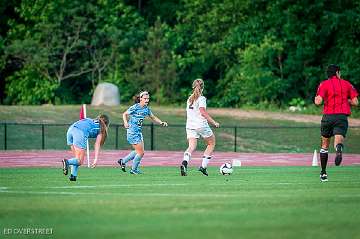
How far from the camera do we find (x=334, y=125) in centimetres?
2075

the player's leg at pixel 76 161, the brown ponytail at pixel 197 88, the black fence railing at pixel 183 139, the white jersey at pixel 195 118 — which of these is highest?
the brown ponytail at pixel 197 88

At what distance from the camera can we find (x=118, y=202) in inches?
584

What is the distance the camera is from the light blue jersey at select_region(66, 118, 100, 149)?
20.9m

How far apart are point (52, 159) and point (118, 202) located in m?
19.8

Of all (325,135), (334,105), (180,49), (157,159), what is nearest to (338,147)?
(325,135)

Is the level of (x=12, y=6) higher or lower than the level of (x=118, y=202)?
higher

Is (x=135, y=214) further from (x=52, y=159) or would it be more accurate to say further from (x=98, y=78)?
(x=98, y=78)

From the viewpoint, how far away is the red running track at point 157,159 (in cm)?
3219

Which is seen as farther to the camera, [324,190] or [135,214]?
[324,190]

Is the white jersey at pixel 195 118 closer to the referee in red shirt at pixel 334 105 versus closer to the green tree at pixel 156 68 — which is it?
the referee in red shirt at pixel 334 105

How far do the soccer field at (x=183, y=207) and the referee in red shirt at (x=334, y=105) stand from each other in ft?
2.35

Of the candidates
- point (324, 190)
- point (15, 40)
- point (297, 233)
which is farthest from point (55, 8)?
point (297, 233)

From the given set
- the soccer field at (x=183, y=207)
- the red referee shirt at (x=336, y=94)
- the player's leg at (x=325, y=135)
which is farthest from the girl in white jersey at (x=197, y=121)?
the red referee shirt at (x=336, y=94)

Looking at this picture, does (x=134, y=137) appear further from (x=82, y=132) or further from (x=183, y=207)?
(x=183, y=207)
